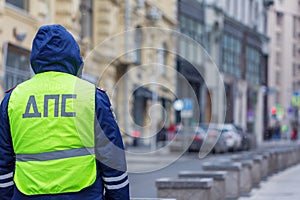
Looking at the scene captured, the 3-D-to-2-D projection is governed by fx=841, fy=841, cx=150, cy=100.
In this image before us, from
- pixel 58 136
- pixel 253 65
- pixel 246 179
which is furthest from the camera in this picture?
pixel 253 65

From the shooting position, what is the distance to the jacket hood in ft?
14.4

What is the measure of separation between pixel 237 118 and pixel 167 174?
40.7 metres

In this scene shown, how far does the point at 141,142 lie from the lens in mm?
42531

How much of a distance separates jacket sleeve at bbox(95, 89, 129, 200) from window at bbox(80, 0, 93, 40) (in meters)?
27.7

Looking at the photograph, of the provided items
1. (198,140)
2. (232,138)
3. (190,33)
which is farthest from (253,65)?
(198,140)

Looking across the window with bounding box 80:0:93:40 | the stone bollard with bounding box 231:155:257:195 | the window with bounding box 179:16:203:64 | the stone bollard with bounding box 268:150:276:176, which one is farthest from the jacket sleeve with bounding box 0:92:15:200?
the window with bounding box 179:16:203:64

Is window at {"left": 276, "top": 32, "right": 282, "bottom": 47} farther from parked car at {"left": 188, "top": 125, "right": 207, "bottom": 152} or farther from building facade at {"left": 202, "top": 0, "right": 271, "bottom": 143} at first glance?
parked car at {"left": 188, "top": 125, "right": 207, "bottom": 152}

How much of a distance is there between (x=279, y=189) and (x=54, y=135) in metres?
12.7

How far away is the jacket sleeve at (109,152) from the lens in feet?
14.1

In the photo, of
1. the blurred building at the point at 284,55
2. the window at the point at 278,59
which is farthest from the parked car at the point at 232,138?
the window at the point at 278,59

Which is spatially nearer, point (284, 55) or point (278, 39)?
point (284, 55)

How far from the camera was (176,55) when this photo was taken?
49.1 m

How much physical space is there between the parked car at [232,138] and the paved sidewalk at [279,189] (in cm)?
1978

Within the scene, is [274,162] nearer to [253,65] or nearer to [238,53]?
[253,65]
